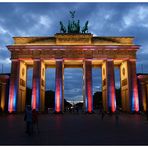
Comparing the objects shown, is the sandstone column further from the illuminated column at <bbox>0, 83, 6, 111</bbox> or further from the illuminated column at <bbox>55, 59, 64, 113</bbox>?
the illuminated column at <bbox>55, 59, 64, 113</bbox>

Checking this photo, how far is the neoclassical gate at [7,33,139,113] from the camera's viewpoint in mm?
49406

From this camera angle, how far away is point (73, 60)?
A: 170ft

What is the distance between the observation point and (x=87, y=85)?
49906 mm

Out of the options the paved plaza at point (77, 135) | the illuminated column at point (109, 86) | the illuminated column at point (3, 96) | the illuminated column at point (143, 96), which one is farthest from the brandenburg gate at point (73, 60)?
the paved plaza at point (77, 135)

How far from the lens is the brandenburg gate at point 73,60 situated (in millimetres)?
49406

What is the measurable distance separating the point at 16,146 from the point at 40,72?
40594 mm

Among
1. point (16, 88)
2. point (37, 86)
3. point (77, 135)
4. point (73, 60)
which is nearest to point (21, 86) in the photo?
point (16, 88)

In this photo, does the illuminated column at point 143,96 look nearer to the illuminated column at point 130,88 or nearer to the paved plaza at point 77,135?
the illuminated column at point 130,88

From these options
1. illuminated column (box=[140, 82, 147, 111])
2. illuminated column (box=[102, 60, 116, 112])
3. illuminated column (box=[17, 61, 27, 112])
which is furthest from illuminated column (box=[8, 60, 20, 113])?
illuminated column (box=[140, 82, 147, 111])

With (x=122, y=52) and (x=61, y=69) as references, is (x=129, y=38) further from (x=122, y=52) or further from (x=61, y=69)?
(x=61, y=69)

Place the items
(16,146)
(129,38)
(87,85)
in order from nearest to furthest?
(16,146) → (87,85) → (129,38)

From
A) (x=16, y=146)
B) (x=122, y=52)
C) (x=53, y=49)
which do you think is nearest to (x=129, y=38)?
(x=122, y=52)

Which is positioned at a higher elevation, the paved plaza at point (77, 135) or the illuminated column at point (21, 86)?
the illuminated column at point (21, 86)

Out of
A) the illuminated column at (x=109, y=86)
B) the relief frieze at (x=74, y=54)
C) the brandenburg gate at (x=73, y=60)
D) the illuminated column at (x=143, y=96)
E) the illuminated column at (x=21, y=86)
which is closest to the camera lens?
the illuminated column at (x=109, y=86)
